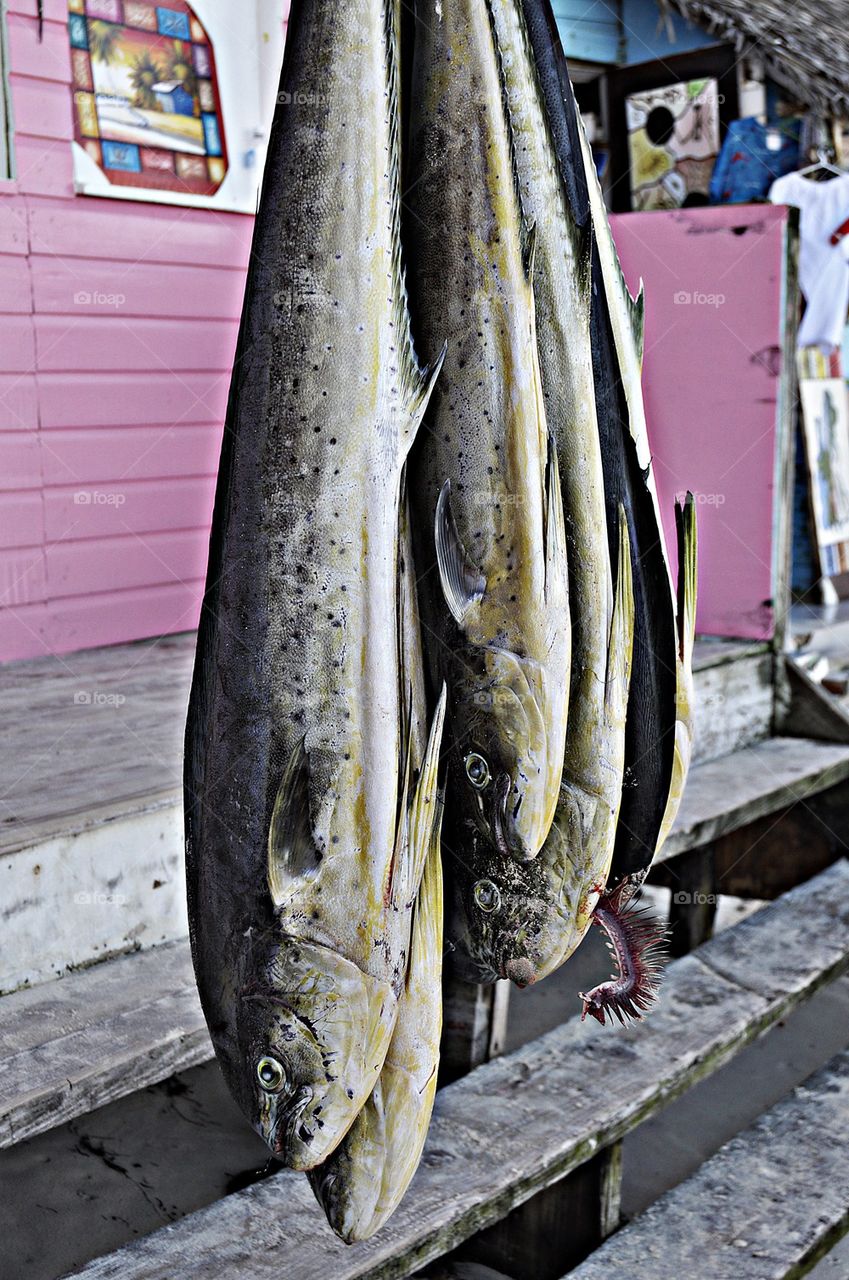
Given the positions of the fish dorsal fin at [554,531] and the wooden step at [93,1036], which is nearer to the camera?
the fish dorsal fin at [554,531]

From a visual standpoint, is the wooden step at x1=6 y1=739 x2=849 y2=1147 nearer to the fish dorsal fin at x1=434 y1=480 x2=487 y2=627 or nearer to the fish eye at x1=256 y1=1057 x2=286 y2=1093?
the fish eye at x1=256 y1=1057 x2=286 y2=1093

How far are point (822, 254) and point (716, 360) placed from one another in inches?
120

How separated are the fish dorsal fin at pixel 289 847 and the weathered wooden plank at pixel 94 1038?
91 centimetres

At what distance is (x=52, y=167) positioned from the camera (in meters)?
3.89

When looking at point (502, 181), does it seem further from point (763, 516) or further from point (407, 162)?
point (763, 516)

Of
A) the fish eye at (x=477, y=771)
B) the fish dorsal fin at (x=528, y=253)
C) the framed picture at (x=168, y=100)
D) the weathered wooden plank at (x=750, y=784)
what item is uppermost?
the framed picture at (x=168, y=100)

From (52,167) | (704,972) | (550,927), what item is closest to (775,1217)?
(704,972)

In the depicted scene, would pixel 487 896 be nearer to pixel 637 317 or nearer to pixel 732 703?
pixel 637 317

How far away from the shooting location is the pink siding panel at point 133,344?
3977 millimetres

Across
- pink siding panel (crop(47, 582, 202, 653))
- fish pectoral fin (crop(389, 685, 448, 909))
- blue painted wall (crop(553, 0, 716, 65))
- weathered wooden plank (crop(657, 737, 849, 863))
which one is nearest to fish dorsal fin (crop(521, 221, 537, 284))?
fish pectoral fin (crop(389, 685, 448, 909))

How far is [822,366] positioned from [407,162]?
6095mm

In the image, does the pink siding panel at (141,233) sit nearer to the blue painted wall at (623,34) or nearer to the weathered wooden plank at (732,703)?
the weathered wooden plank at (732,703)

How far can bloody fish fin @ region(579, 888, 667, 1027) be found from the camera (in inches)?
48.1

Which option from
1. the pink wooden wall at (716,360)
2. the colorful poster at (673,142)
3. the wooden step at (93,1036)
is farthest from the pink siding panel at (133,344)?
the colorful poster at (673,142)
